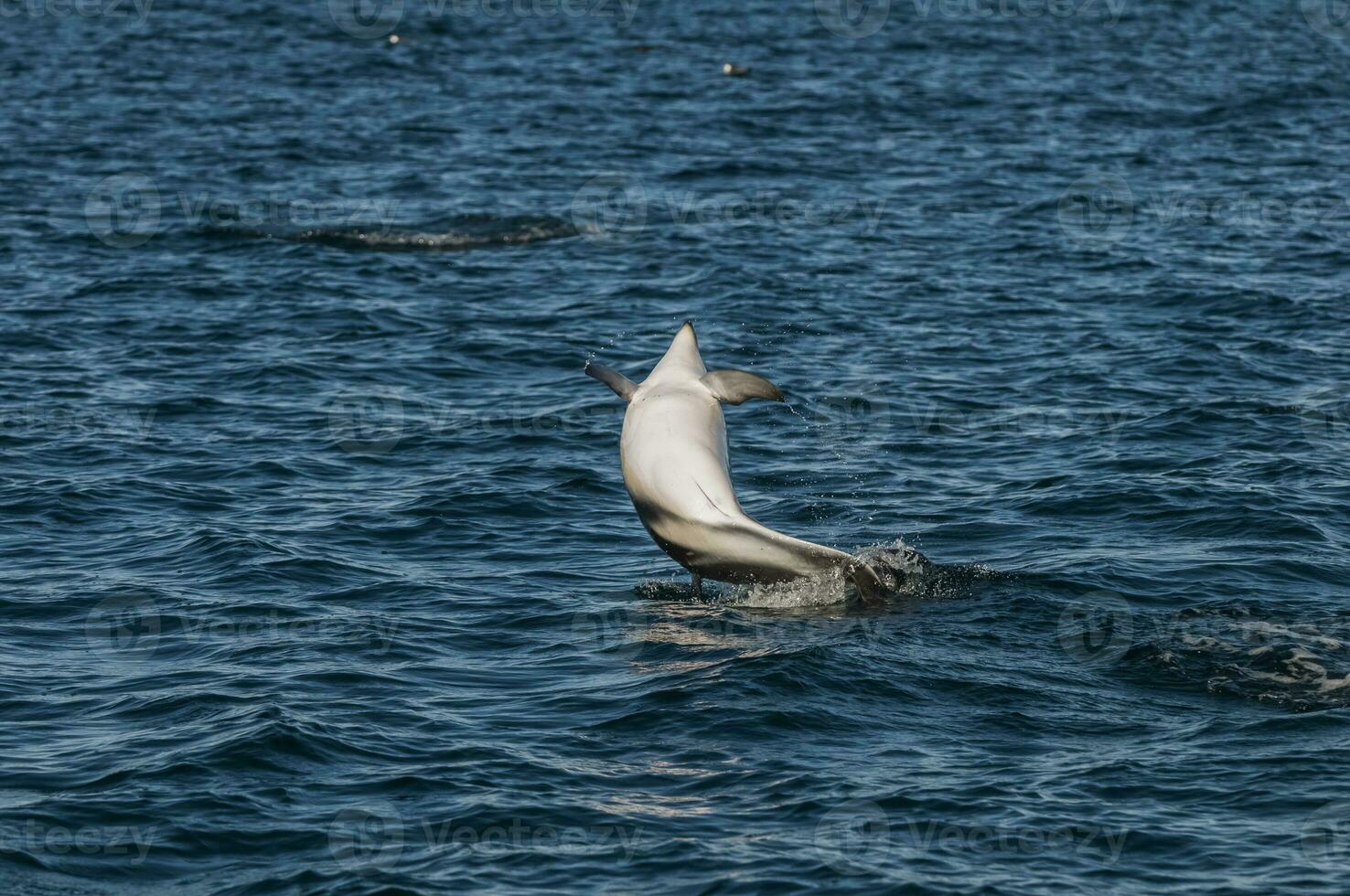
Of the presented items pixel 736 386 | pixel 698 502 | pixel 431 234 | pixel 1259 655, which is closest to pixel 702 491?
pixel 698 502

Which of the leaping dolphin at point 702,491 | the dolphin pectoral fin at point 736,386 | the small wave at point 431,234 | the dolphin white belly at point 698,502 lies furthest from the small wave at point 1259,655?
the small wave at point 431,234

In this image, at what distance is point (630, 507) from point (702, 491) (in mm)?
5285

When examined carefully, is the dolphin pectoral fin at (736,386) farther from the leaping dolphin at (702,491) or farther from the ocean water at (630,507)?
the ocean water at (630,507)

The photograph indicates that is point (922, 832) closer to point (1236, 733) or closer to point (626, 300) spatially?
point (1236, 733)

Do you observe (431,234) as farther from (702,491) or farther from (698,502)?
(698,502)

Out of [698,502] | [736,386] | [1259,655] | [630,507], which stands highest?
[736,386]

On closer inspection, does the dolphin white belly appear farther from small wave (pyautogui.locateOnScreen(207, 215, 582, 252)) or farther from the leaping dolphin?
small wave (pyautogui.locateOnScreen(207, 215, 582, 252))

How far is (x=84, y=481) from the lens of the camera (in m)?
22.0

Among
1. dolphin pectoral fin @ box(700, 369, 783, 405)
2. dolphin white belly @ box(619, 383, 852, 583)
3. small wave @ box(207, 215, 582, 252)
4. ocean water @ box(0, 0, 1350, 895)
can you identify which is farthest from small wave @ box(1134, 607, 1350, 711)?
small wave @ box(207, 215, 582, 252)

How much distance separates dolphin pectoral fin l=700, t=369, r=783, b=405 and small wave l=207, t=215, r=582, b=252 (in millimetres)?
17230

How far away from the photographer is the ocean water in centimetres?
1343

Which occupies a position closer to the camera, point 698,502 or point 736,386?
point 698,502

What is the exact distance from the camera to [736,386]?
17.6m

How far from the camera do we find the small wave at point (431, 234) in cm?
3431
